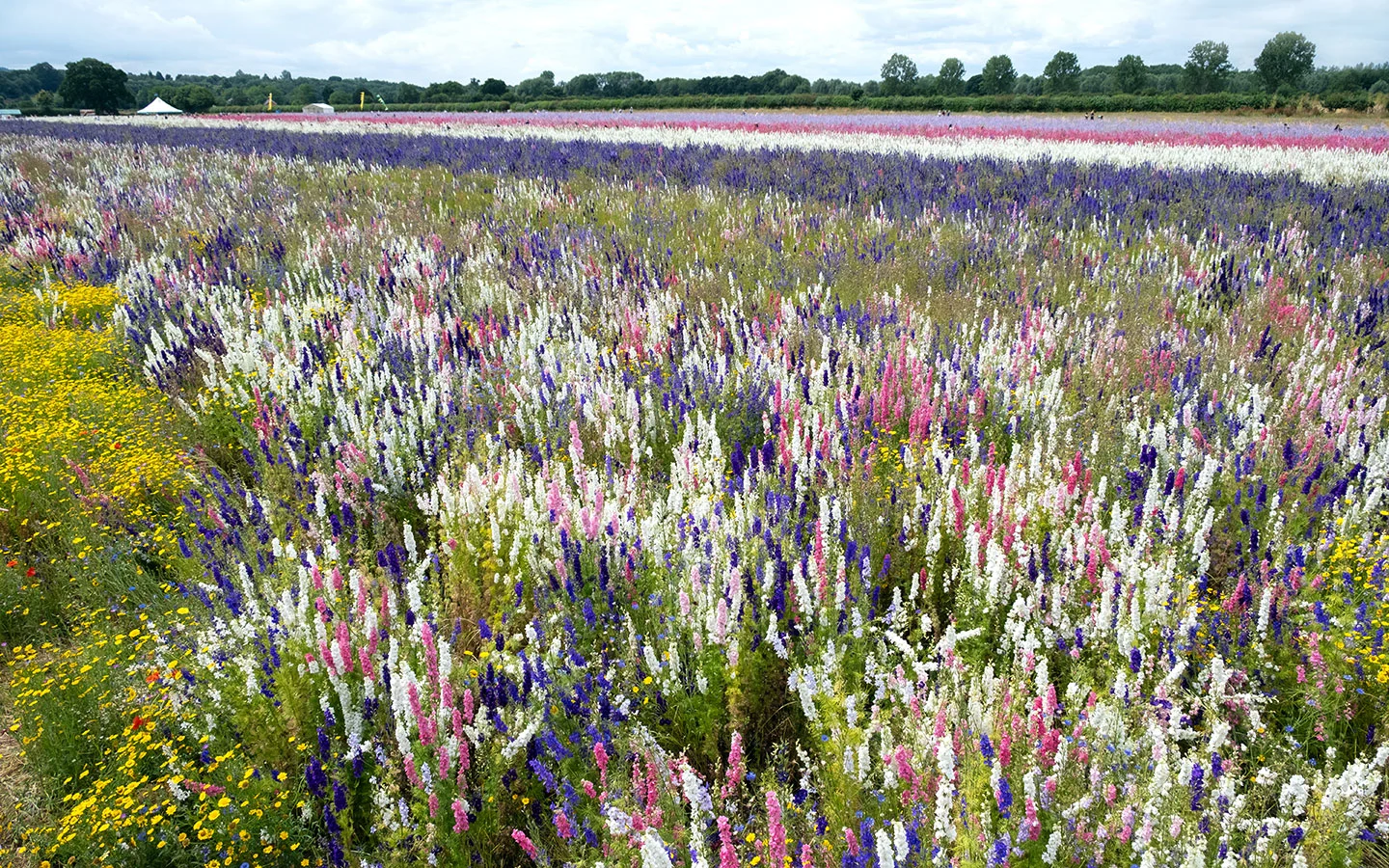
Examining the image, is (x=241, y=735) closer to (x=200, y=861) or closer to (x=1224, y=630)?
(x=200, y=861)

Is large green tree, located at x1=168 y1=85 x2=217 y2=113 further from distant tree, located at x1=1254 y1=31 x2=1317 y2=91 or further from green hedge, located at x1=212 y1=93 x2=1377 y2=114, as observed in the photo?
distant tree, located at x1=1254 y1=31 x2=1317 y2=91

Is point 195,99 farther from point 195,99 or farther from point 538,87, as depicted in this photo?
point 538,87

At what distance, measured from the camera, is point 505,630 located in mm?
2588

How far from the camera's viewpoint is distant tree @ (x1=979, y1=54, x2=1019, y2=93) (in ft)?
216

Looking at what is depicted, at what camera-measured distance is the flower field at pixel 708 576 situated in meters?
1.83

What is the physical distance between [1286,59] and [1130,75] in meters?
14.9

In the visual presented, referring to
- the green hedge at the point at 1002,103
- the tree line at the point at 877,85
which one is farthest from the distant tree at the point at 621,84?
the green hedge at the point at 1002,103

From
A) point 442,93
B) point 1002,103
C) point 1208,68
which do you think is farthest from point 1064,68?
point 442,93

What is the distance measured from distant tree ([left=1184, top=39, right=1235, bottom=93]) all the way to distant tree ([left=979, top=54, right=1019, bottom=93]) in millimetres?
13905

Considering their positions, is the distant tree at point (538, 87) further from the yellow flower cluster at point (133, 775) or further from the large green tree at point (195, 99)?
the yellow flower cluster at point (133, 775)

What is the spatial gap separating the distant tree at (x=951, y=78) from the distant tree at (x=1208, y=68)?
18.3 metres

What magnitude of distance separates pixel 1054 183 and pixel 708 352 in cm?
863

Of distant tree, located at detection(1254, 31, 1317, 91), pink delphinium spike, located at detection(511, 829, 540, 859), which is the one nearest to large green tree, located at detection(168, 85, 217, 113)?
pink delphinium spike, located at detection(511, 829, 540, 859)

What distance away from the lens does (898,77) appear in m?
69.9
